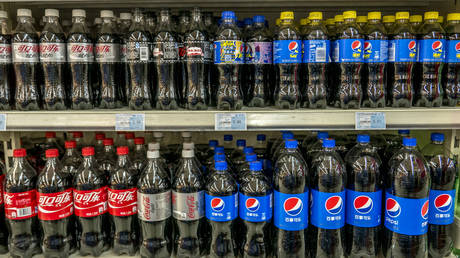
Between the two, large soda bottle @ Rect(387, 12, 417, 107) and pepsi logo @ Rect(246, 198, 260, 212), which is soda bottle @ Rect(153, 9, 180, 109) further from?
large soda bottle @ Rect(387, 12, 417, 107)

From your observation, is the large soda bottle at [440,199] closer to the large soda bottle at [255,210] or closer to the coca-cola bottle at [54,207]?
the large soda bottle at [255,210]

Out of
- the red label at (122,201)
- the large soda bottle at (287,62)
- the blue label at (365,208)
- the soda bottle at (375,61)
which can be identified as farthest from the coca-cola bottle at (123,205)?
the soda bottle at (375,61)

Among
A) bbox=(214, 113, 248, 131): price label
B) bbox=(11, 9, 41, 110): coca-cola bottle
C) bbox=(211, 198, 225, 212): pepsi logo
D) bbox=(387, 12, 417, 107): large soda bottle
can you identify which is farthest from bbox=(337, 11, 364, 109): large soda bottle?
bbox=(11, 9, 41, 110): coca-cola bottle

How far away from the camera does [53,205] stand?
1622 millimetres

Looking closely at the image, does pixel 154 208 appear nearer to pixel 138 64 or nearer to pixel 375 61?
pixel 138 64

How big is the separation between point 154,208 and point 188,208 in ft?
0.51

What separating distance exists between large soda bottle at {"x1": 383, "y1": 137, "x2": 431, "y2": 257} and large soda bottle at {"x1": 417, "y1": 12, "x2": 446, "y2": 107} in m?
0.26

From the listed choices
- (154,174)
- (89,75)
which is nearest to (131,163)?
(154,174)

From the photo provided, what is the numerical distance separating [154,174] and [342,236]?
0.93 metres

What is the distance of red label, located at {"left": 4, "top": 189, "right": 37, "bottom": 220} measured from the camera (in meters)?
1.64

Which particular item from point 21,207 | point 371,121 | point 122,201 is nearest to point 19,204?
point 21,207

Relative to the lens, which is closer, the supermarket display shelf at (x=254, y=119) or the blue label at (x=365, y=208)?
the supermarket display shelf at (x=254, y=119)

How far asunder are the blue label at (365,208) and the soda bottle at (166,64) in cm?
95

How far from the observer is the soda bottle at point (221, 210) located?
1.57 meters
